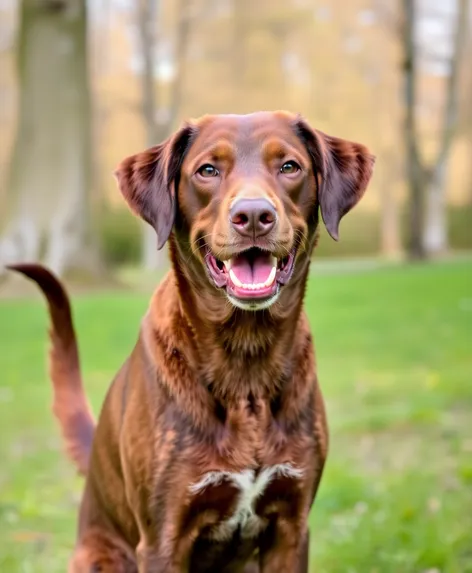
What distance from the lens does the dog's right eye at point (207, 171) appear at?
10.4ft

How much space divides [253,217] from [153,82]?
2150 centimetres

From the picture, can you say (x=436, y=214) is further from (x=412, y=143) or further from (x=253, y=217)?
(x=253, y=217)

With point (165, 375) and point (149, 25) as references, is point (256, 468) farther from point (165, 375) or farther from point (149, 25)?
point (149, 25)

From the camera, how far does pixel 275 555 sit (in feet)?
10.7

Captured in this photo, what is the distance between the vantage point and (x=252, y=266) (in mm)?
3096

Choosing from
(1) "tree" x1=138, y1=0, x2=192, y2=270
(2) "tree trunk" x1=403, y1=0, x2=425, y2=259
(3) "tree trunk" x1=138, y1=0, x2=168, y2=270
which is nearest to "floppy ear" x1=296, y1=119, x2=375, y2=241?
(2) "tree trunk" x1=403, y1=0, x2=425, y2=259

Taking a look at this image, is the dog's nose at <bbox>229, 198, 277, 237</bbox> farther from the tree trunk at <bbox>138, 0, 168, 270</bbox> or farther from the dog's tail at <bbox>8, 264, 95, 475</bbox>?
the tree trunk at <bbox>138, 0, 168, 270</bbox>

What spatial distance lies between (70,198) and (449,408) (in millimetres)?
8694

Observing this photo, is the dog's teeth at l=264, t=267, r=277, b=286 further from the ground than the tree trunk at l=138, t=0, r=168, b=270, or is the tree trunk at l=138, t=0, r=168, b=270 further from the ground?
the tree trunk at l=138, t=0, r=168, b=270

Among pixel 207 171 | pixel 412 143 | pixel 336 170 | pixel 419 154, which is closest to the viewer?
pixel 207 171

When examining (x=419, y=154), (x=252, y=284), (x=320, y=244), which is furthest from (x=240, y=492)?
(x=419, y=154)

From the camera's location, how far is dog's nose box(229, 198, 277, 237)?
292 centimetres

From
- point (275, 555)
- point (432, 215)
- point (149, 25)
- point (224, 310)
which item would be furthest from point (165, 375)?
point (432, 215)

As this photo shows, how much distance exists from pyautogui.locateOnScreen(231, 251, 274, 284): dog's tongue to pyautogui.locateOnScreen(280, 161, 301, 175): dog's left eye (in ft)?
1.00
